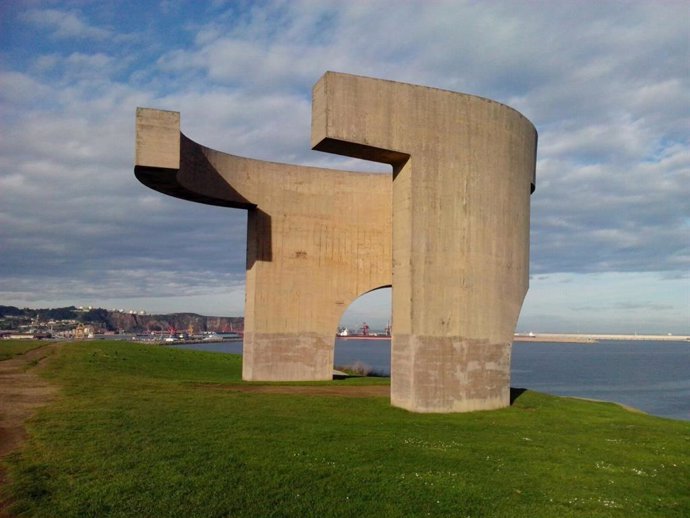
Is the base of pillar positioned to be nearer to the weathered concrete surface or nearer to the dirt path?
the weathered concrete surface

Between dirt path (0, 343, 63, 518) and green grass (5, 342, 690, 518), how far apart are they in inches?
12.5

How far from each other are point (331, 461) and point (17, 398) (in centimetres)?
830

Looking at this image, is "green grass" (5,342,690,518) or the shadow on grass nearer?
"green grass" (5,342,690,518)

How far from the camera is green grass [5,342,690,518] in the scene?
697cm

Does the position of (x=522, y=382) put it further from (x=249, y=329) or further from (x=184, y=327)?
(x=184, y=327)

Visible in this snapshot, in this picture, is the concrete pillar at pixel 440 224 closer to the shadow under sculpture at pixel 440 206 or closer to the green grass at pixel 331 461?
the shadow under sculpture at pixel 440 206

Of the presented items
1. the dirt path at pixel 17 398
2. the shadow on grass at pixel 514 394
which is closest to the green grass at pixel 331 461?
the dirt path at pixel 17 398

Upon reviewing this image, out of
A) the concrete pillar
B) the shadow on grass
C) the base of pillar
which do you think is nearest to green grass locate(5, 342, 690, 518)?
the concrete pillar

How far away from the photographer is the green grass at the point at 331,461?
22.9ft

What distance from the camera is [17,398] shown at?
44.4ft

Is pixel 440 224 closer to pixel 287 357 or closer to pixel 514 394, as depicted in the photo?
pixel 514 394

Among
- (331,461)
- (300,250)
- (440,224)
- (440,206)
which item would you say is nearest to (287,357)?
(300,250)

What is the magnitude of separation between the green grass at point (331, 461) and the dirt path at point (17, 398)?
318 millimetres

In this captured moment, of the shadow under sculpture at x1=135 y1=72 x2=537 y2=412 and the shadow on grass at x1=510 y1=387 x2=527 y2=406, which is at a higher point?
the shadow under sculpture at x1=135 y1=72 x2=537 y2=412
